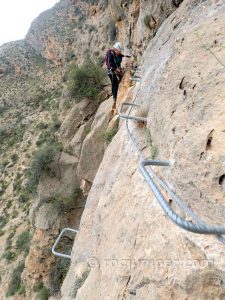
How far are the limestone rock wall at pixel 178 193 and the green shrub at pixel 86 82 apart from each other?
9435mm

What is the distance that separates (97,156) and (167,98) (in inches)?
326

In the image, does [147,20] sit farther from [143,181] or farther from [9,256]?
[9,256]

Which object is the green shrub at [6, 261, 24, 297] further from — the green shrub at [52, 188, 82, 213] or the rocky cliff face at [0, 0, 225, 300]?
the green shrub at [52, 188, 82, 213]

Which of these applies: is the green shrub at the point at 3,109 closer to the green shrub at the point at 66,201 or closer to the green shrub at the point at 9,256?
the green shrub at the point at 9,256

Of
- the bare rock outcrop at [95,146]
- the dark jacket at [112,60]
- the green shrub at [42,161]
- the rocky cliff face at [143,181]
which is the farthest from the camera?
the green shrub at [42,161]

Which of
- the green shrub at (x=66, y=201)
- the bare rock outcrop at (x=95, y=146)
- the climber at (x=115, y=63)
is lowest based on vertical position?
the green shrub at (x=66, y=201)

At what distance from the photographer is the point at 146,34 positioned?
10.6 meters

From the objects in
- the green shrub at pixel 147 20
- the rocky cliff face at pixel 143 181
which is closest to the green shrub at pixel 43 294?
the rocky cliff face at pixel 143 181

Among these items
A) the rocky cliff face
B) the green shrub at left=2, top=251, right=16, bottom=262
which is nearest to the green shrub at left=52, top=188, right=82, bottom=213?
the rocky cliff face

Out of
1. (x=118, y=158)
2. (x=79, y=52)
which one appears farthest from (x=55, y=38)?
(x=118, y=158)

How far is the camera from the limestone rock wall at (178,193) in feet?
9.62

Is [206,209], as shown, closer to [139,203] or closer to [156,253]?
[156,253]

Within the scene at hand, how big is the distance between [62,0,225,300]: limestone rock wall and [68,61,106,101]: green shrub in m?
9.44

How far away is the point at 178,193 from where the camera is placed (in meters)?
3.48
